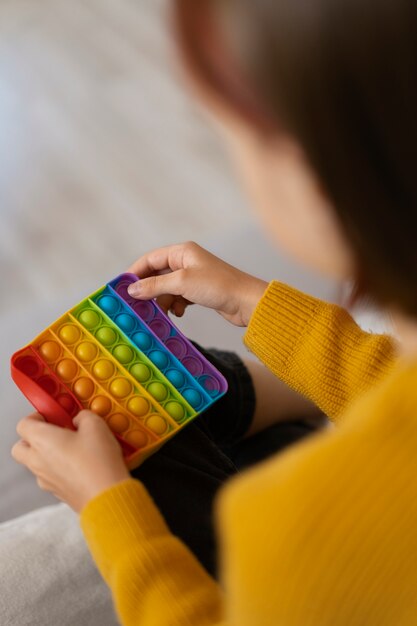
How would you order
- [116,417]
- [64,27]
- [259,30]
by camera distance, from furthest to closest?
[64,27] < [116,417] < [259,30]

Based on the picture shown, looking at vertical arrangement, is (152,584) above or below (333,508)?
below

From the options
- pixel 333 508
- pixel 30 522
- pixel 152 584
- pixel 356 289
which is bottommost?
pixel 30 522

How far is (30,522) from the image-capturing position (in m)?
0.70

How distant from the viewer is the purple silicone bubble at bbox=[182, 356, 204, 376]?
0.65m

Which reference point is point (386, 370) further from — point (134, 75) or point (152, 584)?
point (134, 75)

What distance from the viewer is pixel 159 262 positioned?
0.70m

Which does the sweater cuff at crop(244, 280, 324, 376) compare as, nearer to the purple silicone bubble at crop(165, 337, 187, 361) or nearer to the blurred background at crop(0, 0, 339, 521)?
the purple silicone bubble at crop(165, 337, 187, 361)

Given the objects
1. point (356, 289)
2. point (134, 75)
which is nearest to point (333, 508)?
point (356, 289)

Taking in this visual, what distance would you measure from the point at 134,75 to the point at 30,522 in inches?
44.0

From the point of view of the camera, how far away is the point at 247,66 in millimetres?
347

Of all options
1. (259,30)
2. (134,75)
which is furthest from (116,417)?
(134,75)

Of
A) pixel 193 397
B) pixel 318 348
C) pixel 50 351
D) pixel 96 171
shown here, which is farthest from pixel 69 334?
pixel 96 171

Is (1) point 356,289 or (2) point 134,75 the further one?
(2) point 134,75

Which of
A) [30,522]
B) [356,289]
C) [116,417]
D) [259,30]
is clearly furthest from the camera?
[30,522]
